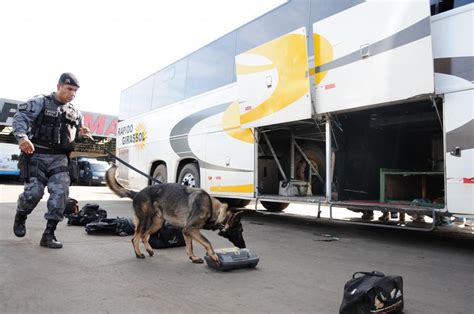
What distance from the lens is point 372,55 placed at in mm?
4992

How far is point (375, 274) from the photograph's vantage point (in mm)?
2613

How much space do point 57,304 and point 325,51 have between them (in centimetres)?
469

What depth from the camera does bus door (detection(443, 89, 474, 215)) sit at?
4.21 metres

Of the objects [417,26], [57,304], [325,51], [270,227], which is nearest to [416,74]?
[417,26]

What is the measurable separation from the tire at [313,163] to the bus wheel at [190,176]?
225cm

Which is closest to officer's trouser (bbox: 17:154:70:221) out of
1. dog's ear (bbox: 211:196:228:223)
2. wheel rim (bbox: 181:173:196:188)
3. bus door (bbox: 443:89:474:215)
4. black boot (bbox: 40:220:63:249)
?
black boot (bbox: 40:220:63:249)

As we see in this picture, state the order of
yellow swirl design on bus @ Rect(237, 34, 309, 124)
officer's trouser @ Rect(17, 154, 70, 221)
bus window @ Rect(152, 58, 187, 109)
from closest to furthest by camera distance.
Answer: officer's trouser @ Rect(17, 154, 70, 221) → yellow swirl design on bus @ Rect(237, 34, 309, 124) → bus window @ Rect(152, 58, 187, 109)

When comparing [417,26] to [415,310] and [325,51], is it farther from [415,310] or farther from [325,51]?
[415,310]

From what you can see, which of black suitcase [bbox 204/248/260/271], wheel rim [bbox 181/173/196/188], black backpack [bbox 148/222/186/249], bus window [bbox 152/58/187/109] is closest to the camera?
black suitcase [bbox 204/248/260/271]

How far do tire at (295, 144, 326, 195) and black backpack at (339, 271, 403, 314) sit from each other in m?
5.36

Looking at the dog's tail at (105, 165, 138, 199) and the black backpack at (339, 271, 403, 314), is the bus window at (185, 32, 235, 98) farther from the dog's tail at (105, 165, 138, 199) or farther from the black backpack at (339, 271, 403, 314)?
the black backpack at (339, 271, 403, 314)

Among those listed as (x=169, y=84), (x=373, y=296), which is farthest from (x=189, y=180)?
(x=373, y=296)

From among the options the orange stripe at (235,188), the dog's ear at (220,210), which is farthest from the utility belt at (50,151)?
the orange stripe at (235,188)

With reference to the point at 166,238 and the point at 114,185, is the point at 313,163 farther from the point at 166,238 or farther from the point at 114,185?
the point at 114,185
